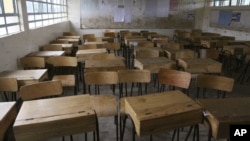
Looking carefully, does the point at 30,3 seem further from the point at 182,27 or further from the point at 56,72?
the point at 182,27

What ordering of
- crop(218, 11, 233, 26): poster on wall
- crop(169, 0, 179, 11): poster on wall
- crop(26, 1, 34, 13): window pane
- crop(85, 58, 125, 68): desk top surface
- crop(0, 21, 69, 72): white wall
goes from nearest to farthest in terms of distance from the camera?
1. crop(0, 21, 69, 72): white wall
2. crop(85, 58, 125, 68): desk top surface
3. crop(26, 1, 34, 13): window pane
4. crop(218, 11, 233, 26): poster on wall
5. crop(169, 0, 179, 11): poster on wall

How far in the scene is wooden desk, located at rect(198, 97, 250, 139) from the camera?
1676mm

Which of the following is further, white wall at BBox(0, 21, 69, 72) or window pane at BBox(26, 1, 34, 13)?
window pane at BBox(26, 1, 34, 13)

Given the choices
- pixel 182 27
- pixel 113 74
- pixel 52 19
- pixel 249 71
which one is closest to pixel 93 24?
pixel 52 19

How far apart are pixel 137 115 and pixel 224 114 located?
73 centimetres

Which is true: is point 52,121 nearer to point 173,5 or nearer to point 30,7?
point 30,7

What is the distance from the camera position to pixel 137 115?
1.66 m

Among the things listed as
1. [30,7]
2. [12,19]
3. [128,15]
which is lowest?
[12,19]

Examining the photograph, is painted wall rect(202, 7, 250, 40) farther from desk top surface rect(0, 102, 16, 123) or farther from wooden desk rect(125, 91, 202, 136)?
desk top surface rect(0, 102, 16, 123)

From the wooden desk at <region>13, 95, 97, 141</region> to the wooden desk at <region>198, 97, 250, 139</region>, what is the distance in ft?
3.18

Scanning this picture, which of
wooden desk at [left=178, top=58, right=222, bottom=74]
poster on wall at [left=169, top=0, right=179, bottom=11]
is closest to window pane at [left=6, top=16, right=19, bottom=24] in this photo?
wooden desk at [left=178, top=58, right=222, bottom=74]

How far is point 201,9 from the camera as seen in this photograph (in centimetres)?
980

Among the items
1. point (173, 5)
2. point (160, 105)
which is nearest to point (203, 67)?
point (160, 105)

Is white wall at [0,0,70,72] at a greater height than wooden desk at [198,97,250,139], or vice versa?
white wall at [0,0,70,72]
